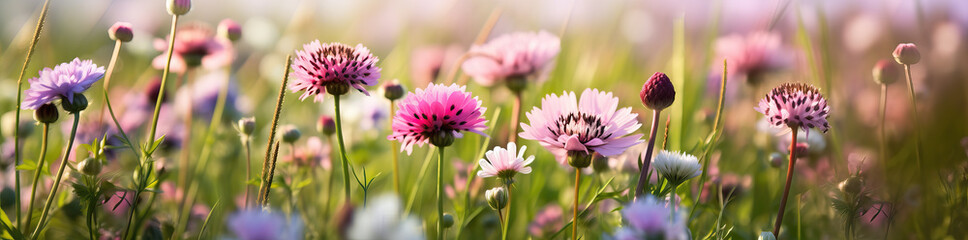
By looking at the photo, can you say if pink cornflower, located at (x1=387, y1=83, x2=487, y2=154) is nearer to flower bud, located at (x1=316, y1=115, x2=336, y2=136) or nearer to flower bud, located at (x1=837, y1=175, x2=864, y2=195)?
flower bud, located at (x1=316, y1=115, x2=336, y2=136)

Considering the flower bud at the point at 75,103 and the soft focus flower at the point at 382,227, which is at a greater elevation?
the flower bud at the point at 75,103

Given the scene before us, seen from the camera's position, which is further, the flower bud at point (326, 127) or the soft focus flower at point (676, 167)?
the flower bud at point (326, 127)

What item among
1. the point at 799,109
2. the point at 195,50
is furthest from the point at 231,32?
the point at 799,109

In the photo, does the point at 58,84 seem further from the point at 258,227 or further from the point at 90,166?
the point at 258,227

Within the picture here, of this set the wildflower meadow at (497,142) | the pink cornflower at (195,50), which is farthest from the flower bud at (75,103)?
the pink cornflower at (195,50)

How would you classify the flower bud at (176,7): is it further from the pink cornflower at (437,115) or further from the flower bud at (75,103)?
the pink cornflower at (437,115)

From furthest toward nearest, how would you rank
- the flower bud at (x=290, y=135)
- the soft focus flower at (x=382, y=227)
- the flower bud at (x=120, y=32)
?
the flower bud at (x=290, y=135)
the flower bud at (x=120, y=32)
the soft focus flower at (x=382, y=227)
